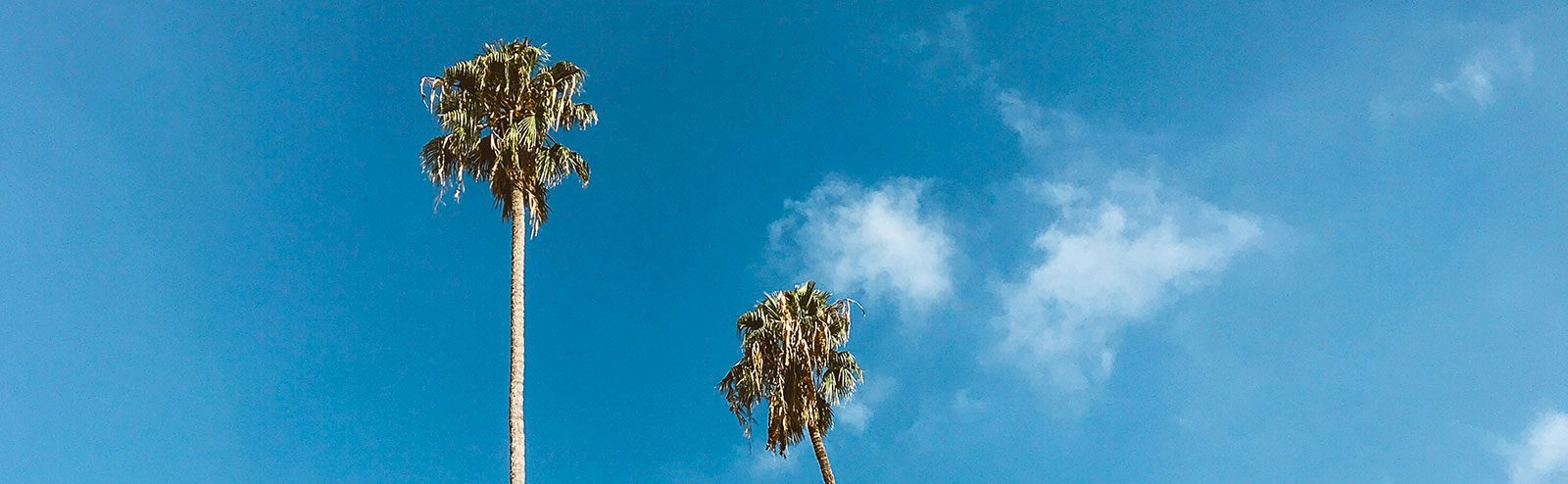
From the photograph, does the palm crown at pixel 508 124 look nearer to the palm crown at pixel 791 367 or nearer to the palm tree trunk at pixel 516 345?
the palm tree trunk at pixel 516 345

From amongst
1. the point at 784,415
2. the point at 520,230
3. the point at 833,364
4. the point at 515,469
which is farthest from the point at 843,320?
the point at 515,469

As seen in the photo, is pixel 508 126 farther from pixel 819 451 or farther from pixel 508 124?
pixel 819 451

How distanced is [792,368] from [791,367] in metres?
0.04

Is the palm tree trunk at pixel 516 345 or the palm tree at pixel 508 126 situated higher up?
the palm tree at pixel 508 126

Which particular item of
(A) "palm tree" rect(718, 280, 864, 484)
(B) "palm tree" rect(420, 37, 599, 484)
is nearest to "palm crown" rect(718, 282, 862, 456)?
(A) "palm tree" rect(718, 280, 864, 484)

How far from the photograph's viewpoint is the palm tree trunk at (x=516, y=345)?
57.3 feet

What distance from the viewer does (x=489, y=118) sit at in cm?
2225

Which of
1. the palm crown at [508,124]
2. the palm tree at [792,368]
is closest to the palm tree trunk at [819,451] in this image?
the palm tree at [792,368]

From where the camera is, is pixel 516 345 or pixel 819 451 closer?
pixel 516 345

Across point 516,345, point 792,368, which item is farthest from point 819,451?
point 516,345

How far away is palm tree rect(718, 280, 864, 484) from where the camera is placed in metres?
27.0

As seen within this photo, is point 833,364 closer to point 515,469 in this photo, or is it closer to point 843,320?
point 843,320

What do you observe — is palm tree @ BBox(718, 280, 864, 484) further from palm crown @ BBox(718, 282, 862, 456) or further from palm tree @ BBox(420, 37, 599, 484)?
palm tree @ BBox(420, 37, 599, 484)

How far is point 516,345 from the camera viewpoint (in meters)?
18.9
